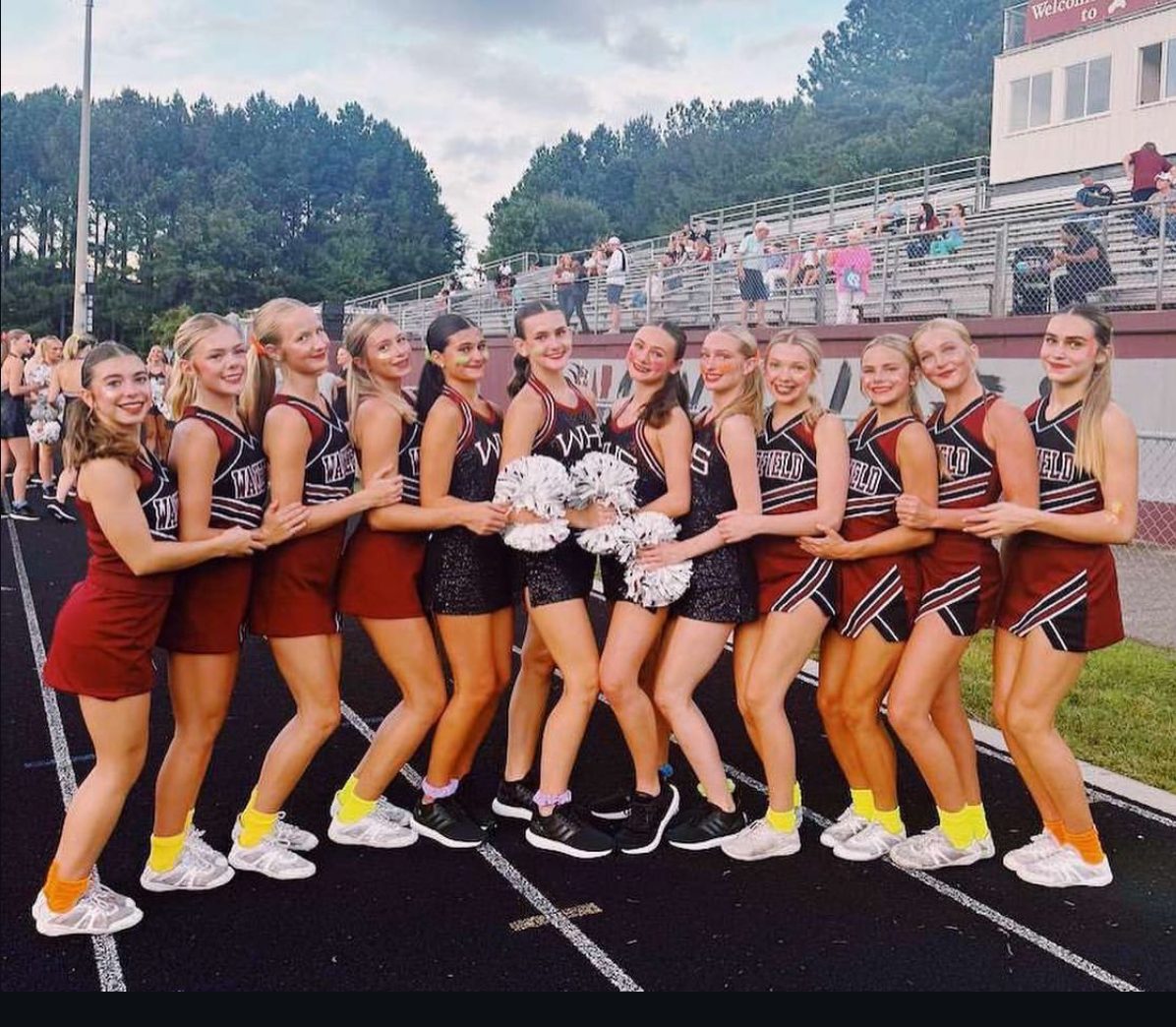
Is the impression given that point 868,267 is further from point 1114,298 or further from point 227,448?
point 227,448

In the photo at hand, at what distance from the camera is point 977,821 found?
4047 millimetres

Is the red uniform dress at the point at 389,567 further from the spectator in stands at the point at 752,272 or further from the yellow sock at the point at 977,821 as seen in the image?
the spectator in stands at the point at 752,272

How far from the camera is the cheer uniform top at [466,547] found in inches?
159

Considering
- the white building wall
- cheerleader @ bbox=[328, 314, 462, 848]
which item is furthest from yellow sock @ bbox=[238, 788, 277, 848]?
the white building wall

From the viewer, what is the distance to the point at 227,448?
11.8 ft

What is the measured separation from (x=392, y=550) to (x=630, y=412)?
97cm

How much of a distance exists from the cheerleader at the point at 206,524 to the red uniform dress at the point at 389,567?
1.15 ft

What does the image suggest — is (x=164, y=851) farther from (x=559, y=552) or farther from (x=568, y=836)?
(x=559, y=552)

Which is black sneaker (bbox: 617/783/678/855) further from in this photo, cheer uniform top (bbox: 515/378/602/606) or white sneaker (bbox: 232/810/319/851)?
white sneaker (bbox: 232/810/319/851)

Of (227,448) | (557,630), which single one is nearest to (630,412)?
(557,630)

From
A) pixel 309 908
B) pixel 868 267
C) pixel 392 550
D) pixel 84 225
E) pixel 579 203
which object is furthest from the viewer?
pixel 84 225

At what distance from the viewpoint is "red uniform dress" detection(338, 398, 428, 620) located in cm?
396

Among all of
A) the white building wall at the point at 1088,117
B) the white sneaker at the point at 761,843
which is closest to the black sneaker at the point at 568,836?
the white sneaker at the point at 761,843

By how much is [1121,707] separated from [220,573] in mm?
4543
